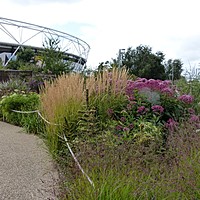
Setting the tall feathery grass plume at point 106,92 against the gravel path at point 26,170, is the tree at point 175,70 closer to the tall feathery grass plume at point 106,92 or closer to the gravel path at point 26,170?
the tall feathery grass plume at point 106,92

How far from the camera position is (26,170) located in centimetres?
388

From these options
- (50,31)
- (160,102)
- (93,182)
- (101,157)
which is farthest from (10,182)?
(50,31)

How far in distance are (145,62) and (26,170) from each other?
27429 mm

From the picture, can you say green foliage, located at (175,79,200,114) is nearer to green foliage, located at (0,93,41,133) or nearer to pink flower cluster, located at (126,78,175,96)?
pink flower cluster, located at (126,78,175,96)

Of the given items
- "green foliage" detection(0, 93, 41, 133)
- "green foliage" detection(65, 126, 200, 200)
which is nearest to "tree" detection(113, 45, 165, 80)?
"green foliage" detection(0, 93, 41, 133)

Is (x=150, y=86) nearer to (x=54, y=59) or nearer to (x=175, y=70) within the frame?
(x=54, y=59)

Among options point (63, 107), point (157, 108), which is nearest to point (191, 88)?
point (157, 108)

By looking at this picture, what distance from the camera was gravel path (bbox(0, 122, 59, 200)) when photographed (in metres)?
3.08

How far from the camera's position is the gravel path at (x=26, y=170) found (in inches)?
121

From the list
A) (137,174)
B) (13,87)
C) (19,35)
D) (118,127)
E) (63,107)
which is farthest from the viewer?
(19,35)

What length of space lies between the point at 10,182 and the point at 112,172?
1.48 meters

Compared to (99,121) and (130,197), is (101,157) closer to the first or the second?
(130,197)

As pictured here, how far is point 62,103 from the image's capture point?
4449mm

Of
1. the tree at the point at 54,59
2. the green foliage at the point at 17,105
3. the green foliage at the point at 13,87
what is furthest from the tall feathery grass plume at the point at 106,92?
the tree at the point at 54,59
